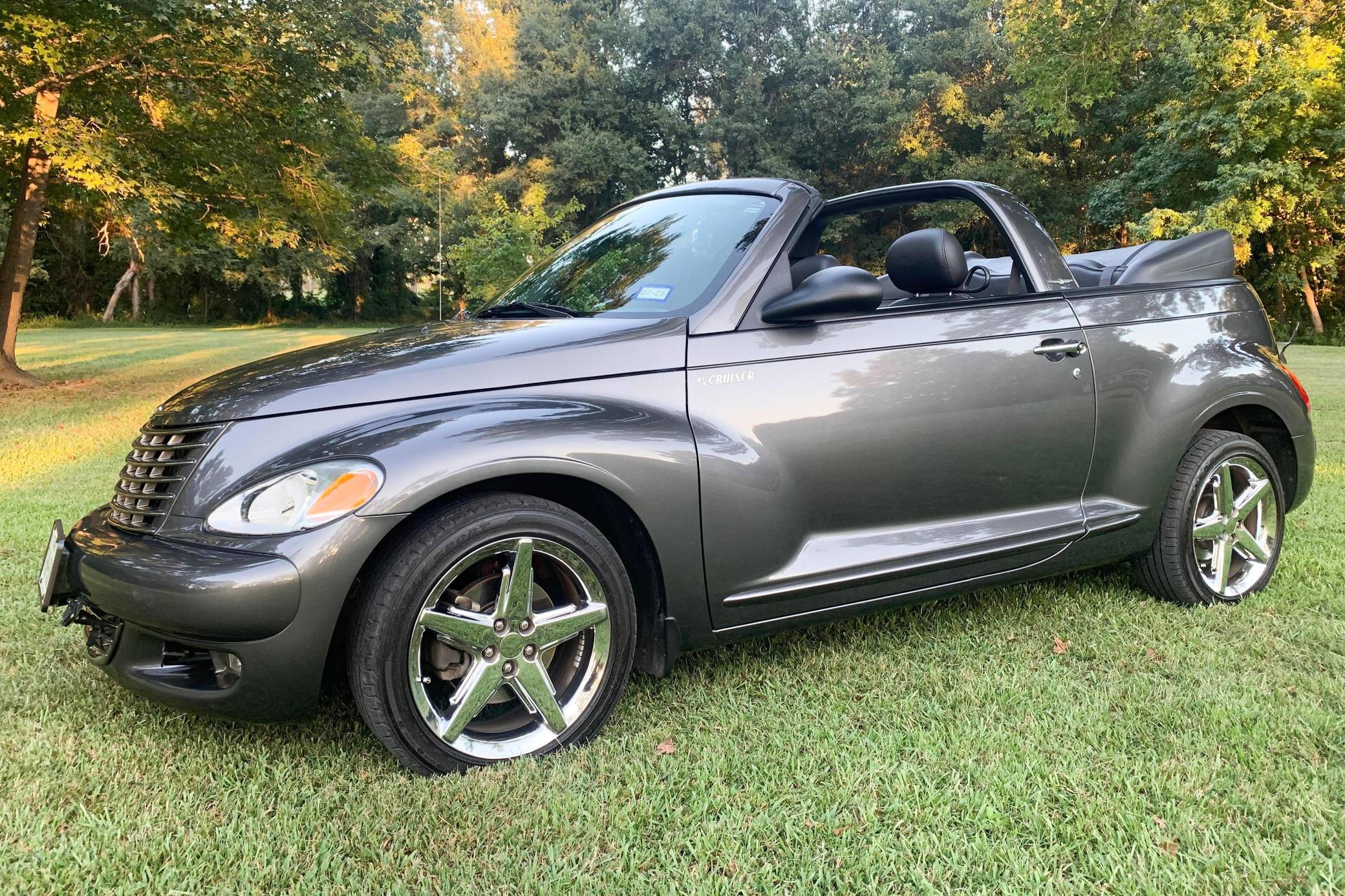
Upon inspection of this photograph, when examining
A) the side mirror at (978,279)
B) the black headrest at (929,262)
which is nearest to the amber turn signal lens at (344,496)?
the black headrest at (929,262)

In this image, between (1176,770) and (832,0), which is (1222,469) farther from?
(832,0)

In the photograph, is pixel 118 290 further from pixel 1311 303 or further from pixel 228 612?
pixel 1311 303

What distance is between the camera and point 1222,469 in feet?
11.4

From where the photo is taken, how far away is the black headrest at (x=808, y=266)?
351 centimetres

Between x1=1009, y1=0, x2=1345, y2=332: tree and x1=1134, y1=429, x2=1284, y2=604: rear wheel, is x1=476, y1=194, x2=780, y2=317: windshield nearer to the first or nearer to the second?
x1=1134, y1=429, x2=1284, y2=604: rear wheel

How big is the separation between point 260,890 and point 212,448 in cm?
104

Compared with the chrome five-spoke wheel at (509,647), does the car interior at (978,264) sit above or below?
above

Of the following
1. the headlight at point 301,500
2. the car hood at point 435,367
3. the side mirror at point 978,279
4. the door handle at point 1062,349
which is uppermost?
the side mirror at point 978,279

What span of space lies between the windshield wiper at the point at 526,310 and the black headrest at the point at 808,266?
3.31 ft

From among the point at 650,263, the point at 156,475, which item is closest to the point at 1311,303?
the point at 650,263

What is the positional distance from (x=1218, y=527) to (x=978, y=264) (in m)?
→ 1.54

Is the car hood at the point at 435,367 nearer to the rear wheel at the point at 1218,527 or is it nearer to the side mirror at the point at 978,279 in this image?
the side mirror at the point at 978,279

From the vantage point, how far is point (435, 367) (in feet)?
7.78

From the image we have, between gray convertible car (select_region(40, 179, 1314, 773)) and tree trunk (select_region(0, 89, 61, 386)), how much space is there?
40.4ft
